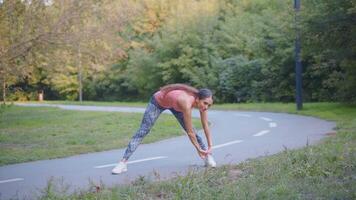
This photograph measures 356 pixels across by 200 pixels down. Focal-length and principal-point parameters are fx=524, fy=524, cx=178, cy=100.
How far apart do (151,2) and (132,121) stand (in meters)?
31.0

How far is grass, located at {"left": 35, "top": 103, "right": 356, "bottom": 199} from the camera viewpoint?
6090mm

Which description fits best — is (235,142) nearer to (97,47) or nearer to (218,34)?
(97,47)

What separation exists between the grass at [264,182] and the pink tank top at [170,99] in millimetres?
1213

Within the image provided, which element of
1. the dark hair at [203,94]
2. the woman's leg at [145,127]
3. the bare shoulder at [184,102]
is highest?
the dark hair at [203,94]

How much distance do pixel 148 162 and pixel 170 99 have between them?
188 centimetres

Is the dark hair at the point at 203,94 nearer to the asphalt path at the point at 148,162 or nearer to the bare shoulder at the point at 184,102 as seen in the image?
the bare shoulder at the point at 184,102

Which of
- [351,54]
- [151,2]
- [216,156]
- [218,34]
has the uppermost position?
[151,2]

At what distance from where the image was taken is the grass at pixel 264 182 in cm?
609

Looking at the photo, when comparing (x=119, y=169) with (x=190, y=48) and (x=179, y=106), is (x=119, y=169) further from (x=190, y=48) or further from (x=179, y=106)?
(x=190, y=48)

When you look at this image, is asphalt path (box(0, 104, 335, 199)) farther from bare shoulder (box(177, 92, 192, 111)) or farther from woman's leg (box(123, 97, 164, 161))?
bare shoulder (box(177, 92, 192, 111))

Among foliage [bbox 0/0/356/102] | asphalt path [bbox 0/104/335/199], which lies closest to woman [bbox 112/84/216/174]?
asphalt path [bbox 0/104/335/199]

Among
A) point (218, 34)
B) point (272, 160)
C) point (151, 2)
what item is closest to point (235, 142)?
point (272, 160)

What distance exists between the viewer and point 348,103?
24375mm

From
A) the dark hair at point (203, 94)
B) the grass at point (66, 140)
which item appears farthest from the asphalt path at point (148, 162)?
the dark hair at point (203, 94)
